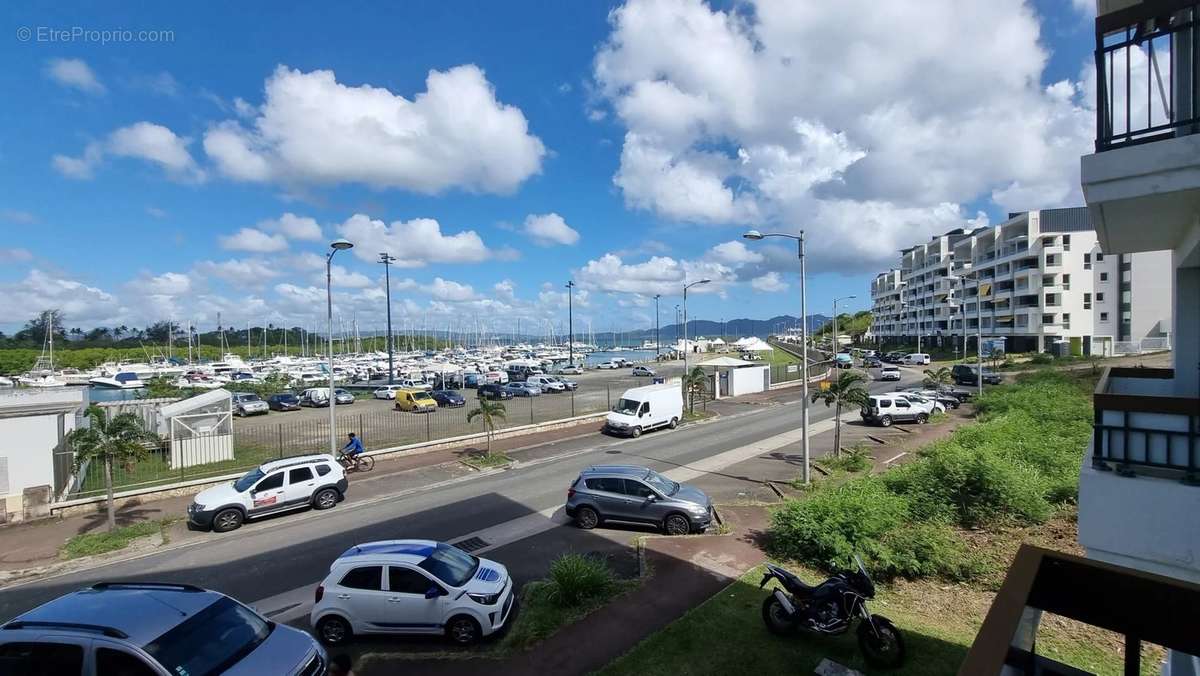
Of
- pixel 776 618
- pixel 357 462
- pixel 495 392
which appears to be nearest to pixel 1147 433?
pixel 776 618

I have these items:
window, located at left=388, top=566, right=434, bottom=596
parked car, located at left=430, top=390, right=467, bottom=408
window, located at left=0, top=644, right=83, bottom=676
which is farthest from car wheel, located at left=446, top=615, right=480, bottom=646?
parked car, located at left=430, top=390, right=467, bottom=408

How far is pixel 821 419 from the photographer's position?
31.1 metres

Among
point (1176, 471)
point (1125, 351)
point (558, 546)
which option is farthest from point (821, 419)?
point (1125, 351)

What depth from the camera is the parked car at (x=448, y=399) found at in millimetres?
39119

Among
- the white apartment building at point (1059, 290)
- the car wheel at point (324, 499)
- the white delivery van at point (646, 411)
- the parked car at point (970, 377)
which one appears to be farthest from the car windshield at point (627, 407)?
the white apartment building at point (1059, 290)

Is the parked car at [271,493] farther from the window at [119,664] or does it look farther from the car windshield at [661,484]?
the window at [119,664]

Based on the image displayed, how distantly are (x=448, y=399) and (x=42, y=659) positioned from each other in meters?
34.8

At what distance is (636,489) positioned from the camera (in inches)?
538

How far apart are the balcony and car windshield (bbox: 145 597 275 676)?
8.70 metres

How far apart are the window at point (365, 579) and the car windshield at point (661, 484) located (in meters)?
7.02

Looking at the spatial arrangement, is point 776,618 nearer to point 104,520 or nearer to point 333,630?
point 333,630

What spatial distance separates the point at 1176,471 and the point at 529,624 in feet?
27.2

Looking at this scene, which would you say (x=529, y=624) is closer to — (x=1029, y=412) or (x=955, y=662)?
(x=955, y=662)

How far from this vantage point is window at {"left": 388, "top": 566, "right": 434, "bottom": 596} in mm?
8531
